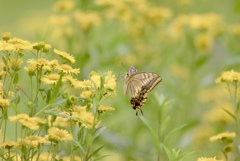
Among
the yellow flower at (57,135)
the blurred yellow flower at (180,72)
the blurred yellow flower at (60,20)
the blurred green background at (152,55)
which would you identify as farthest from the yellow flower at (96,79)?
the blurred yellow flower at (180,72)

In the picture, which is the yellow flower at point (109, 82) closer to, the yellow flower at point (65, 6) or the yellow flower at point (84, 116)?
the yellow flower at point (84, 116)

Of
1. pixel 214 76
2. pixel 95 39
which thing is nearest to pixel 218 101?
pixel 214 76

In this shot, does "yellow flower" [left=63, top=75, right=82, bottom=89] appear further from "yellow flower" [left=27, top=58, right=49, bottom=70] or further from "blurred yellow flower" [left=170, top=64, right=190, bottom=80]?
"blurred yellow flower" [left=170, top=64, right=190, bottom=80]

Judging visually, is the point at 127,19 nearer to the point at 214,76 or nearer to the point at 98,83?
the point at 214,76

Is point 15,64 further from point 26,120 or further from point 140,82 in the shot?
point 140,82

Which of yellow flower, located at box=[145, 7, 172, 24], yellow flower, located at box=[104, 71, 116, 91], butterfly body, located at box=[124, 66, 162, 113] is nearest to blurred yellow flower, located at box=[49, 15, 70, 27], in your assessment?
yellow flower, located at box=[145, 7, 172, 24]

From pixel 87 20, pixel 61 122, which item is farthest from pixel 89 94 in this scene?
pixel 87 20
